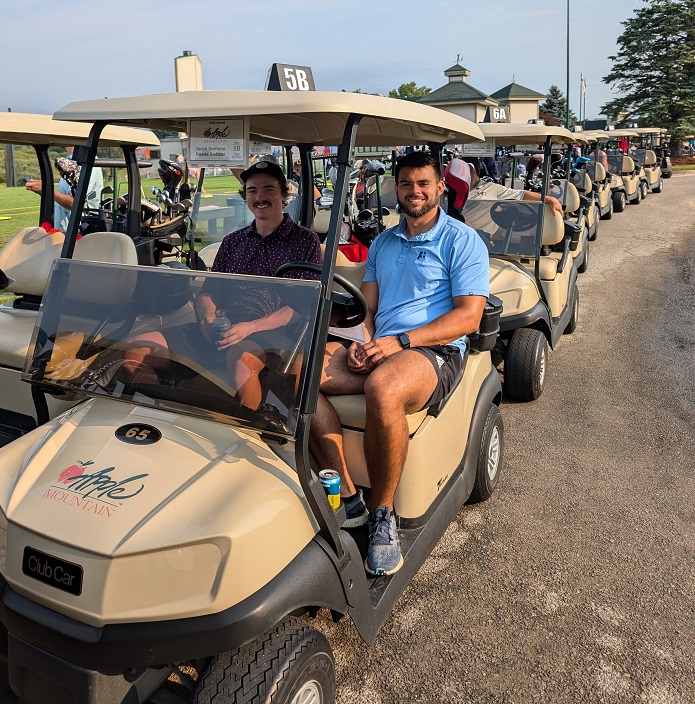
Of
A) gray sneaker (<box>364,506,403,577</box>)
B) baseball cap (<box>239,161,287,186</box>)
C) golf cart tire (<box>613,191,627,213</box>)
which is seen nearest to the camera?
gray sneaker (<box>364,506,403,577</box>)

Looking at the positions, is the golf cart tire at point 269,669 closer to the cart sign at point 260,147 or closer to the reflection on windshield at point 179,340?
the reflection on windshield at point 179,340

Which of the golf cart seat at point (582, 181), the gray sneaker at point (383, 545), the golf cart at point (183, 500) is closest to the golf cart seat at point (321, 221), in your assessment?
the golf cart at point (183, 500)

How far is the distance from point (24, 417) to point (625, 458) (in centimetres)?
318

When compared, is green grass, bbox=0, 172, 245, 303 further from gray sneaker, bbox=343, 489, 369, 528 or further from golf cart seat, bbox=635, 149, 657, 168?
golf cart seat, bbox=635, 149, 657, 168

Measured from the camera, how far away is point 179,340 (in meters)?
2.08

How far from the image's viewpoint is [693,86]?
101 ft

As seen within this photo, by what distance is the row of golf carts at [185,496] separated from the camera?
62.0 inches

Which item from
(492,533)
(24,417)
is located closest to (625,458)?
(492,533)

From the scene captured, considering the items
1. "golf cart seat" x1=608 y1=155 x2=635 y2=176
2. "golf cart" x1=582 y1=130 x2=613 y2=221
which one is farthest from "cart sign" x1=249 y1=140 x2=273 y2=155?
"golf cart seat" x1=608 y1=155 x2=635 y2=176

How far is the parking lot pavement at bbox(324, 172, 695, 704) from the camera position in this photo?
2.20 meters

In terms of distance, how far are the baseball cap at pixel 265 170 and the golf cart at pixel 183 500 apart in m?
0.76

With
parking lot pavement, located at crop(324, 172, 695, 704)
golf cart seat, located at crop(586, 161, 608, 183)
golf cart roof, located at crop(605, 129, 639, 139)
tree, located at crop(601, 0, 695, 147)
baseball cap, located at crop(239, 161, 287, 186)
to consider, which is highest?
tree, located at crop(601, 0, 695, 147)

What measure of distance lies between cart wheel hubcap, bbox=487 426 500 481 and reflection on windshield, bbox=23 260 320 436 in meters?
Answer: 1.60

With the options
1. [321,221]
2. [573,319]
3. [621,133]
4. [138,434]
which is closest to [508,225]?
[573,319]
